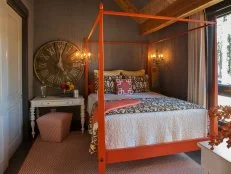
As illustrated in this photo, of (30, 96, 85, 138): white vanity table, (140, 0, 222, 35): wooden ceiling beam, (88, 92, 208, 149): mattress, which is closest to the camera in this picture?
(88, 92, 208, 149): mattress

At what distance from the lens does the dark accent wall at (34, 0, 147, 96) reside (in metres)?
4.14

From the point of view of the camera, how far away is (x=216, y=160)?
1072 millimetres

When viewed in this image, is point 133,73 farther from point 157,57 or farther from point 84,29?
point 84,29

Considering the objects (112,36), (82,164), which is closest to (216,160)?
(82,164)

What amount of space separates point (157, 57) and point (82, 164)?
2932 millimetres

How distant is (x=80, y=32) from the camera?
14.1 feet

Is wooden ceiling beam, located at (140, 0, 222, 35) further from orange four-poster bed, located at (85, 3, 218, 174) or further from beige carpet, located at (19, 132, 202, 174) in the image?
beige carpet, located at (19, 132, 202, 174)

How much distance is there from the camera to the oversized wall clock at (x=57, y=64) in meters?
4.13

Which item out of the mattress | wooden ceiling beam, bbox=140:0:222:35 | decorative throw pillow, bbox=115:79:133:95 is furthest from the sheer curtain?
decorative throw pillow, bbox=115:79:133:95

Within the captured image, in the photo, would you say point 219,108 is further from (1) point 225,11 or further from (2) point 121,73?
(2) point 121,73

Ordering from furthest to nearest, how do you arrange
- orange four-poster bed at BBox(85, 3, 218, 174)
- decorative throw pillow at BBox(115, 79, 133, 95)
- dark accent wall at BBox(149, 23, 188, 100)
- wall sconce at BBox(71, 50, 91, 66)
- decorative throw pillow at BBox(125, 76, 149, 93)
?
wall sconce at BBox(71, 50, 91, 66) → decorative throw pillow at BBox(125, 76, 149, 93) → decorative throw pillow at BBox(115, 79, 133, 95) → dark accent wall at BBox(149, 23, 188, 100) → orange four-poster bed at BBox(85, 3, 218, 174)

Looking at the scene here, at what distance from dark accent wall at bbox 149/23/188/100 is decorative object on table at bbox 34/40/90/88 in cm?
168

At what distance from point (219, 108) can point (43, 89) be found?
344 centimetres

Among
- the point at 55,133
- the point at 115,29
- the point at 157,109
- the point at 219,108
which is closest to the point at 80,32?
the point at 115,29
